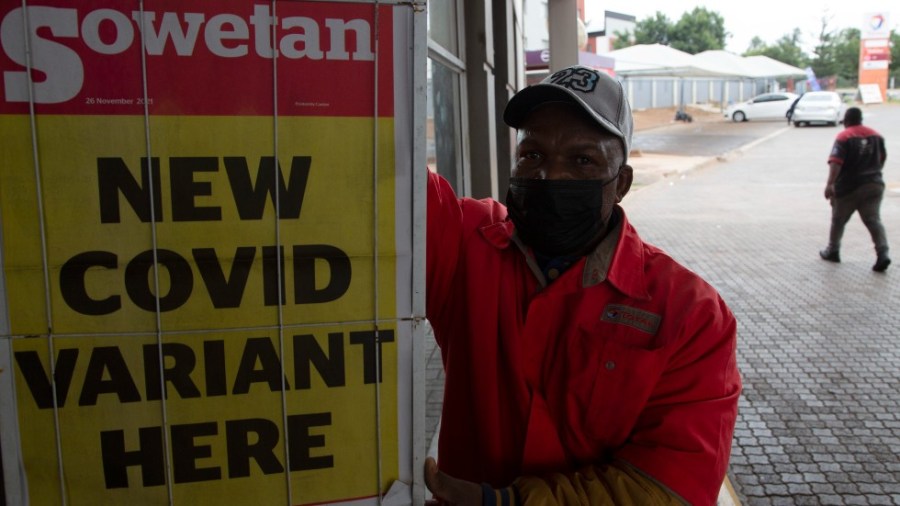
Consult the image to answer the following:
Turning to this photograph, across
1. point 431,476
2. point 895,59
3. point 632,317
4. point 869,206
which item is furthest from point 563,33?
point 895,59

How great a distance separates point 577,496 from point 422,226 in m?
0.62

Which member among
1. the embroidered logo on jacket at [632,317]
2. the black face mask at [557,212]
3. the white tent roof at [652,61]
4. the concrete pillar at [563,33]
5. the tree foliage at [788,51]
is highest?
the tree foliage at [788,51]

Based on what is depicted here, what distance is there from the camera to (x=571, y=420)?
157 centimetres

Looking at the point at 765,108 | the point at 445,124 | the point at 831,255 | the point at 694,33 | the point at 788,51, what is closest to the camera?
the point at 445,124

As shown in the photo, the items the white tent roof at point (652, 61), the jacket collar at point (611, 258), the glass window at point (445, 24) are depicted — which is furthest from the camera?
the white tent roof at point (652, 61)

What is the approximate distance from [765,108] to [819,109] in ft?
19.0

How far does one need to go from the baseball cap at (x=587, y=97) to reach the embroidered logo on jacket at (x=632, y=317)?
39 centimetres

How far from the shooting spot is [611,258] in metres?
1.65

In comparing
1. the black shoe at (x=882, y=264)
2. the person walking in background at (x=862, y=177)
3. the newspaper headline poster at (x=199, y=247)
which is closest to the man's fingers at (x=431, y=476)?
the newspaper headline poster at (x=199, y=247)

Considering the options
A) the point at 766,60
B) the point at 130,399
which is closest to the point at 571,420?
the point at 130,399

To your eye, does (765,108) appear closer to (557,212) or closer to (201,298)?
(557,212)

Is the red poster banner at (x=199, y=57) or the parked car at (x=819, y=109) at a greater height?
the parked car at (x=819, y=109)

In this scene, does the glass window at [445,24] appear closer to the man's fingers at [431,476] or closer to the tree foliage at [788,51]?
Answer: the man's fingers at [431,476]

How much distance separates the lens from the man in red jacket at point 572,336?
4.77ft
